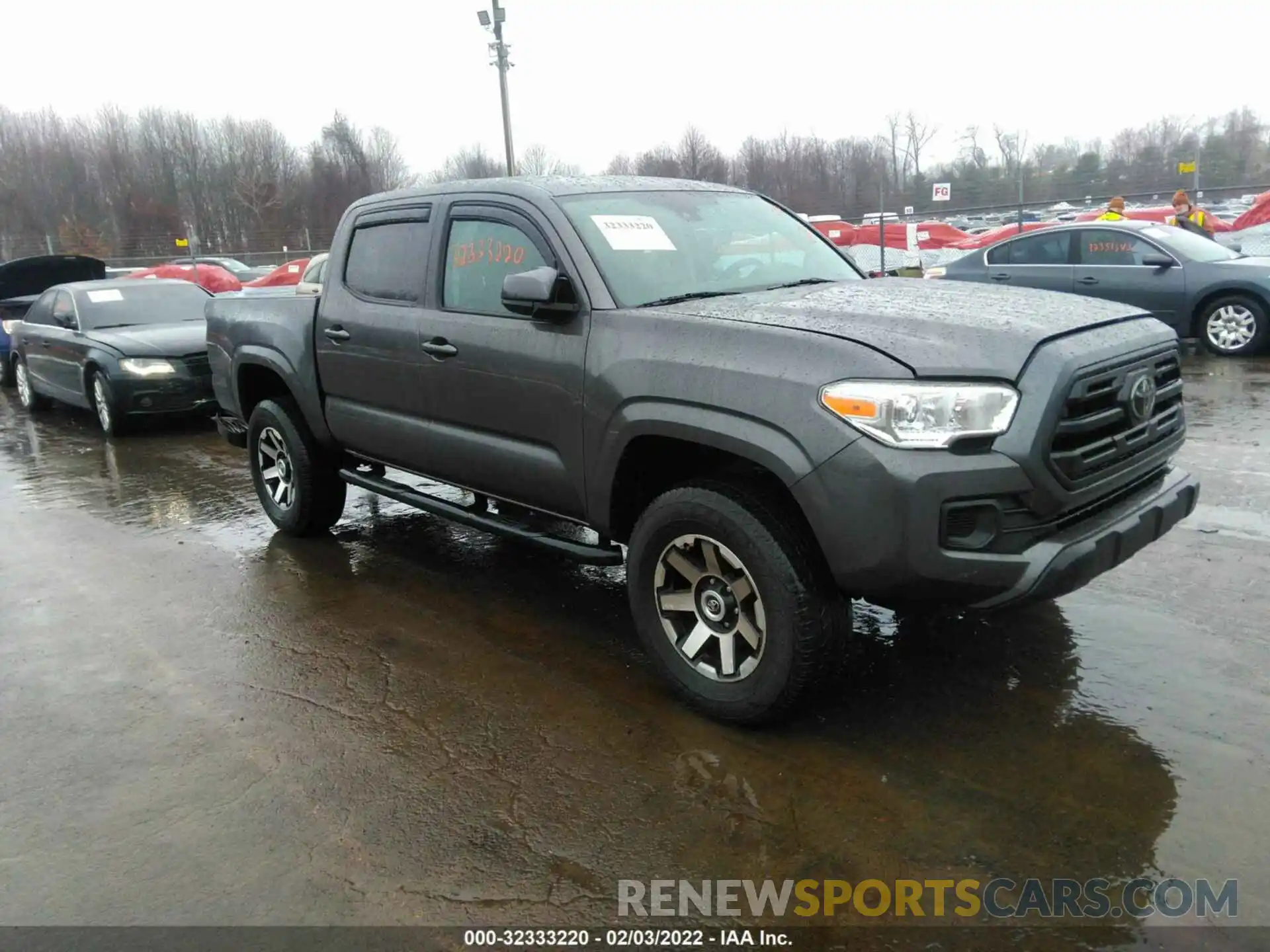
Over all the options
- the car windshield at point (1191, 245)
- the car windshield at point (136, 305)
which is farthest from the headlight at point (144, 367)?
the car windshield at point (1191, 245)

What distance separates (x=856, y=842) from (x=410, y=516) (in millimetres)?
4403

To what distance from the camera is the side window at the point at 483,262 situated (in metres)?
4.26

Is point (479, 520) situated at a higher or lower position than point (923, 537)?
lower

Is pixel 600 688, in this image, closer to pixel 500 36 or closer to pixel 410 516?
pixel 410 516

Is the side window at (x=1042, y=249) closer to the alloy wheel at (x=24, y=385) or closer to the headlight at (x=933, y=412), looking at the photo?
the headlight at (x=933, y=412)

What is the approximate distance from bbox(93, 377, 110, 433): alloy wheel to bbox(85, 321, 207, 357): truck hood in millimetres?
436

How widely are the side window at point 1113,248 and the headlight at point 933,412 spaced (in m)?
9.23

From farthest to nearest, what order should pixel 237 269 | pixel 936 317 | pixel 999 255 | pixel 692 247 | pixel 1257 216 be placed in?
pixel 237 269 < pixel 1257 216 < pixel 999 255 < pixel 692 247 < pixel 936 317

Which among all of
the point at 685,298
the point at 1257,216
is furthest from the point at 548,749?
the point at 1257,216

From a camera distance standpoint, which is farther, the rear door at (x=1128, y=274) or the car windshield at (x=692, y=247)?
the rear door at (x=1128, y=274)

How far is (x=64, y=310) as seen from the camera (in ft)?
35.6

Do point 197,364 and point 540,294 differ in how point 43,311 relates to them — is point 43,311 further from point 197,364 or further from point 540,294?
point 540,294

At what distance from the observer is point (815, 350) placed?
315 centimetres

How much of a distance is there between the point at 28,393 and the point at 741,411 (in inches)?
467
